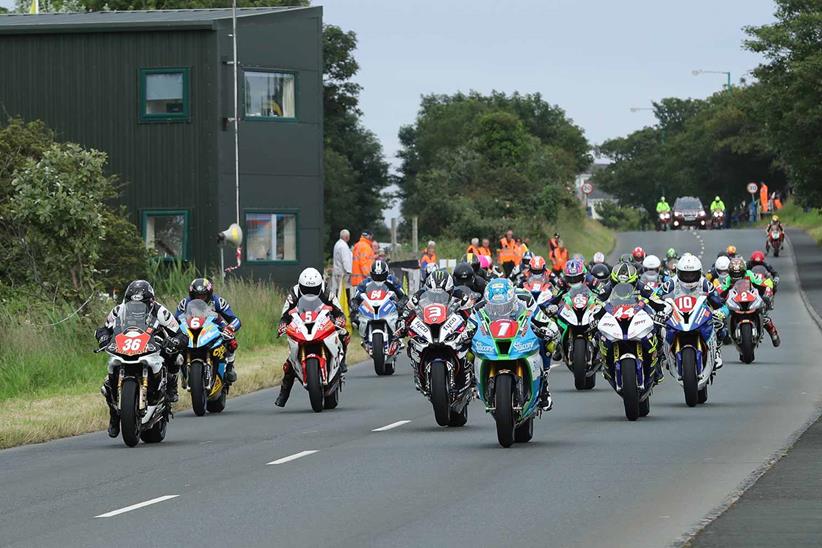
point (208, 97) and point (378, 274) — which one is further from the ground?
point (208, 97)

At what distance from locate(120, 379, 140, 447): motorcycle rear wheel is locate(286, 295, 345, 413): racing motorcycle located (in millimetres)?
3407

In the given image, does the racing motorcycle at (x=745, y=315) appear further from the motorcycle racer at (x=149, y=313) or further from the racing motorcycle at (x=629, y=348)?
the motorcycle racer at (x=149, y=313)

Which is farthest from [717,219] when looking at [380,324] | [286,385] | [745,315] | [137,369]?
[137,369]

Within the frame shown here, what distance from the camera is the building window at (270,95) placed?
44.0 metres

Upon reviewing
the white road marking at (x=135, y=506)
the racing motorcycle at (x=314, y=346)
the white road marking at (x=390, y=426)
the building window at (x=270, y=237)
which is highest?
the building window at (x=270, y=237)

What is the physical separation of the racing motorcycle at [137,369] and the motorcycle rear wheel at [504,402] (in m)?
3.45

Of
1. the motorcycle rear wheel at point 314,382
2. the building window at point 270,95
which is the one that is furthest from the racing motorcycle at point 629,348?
the building window at point 270,95

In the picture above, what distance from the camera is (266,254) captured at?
4412 cm

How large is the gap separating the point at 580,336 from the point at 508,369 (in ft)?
26.4

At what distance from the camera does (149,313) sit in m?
18.0

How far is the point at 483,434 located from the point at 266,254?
26.2m

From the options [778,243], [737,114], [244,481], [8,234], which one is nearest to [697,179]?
[737,114]

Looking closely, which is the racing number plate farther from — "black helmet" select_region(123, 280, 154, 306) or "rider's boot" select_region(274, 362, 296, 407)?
"rider's boot" select_region(274, 362, 296, 407)

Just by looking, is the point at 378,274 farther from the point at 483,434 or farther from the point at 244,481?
the point at 244,481
